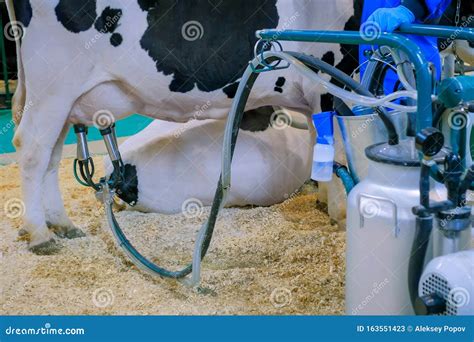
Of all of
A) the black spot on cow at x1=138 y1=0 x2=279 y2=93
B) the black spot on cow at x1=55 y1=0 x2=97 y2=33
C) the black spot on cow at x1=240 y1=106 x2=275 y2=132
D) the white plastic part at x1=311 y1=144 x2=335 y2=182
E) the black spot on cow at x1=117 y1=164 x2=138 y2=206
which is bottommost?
the black spot on cow at x1=117 y1=164 x2=138 y2=206

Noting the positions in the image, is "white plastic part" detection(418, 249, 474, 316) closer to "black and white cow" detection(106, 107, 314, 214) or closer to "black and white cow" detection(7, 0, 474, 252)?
"black and white cow" detection(7, 0, 474, 252)

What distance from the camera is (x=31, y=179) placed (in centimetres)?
303

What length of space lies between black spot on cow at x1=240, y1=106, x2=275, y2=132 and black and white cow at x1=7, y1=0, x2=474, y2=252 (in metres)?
0.49

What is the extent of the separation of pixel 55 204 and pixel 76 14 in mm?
831

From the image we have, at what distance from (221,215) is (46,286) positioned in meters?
1.05

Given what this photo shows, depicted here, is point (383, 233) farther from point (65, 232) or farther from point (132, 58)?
point (65, 232)

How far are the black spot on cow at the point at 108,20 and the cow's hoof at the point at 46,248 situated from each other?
0.90m

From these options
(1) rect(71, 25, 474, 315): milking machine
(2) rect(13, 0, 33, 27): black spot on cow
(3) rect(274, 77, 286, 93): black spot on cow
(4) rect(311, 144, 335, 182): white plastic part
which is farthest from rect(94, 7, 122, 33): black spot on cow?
(4) rect(311, 144, 335, 182): white plastic part

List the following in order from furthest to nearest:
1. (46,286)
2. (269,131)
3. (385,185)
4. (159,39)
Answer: (269,131), (159,39), (46,286), (385,185)

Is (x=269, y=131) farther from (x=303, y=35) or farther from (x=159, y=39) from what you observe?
(x=303, y=35)

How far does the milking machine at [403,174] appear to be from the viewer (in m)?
1.50

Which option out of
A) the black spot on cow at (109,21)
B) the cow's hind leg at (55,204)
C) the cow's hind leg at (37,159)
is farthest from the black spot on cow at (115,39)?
the cow's hind leg at (55,204)

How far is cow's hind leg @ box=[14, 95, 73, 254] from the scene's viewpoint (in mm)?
3008
